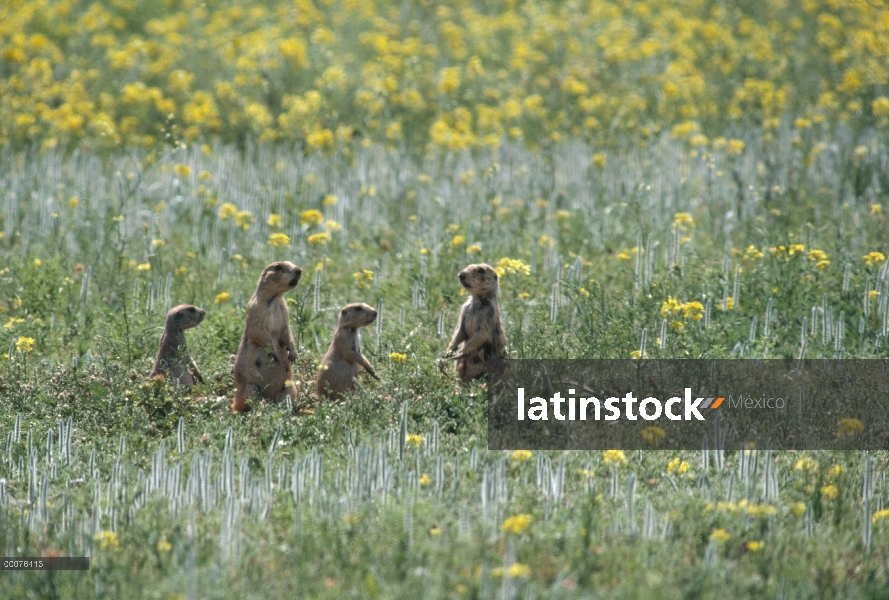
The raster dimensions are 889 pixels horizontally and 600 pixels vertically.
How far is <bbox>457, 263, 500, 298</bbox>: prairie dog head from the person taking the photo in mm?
7676

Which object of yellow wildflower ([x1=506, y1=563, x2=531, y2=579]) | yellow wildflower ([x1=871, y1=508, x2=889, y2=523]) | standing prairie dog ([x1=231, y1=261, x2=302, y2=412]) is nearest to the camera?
yellow wildflower ([x1=506, y1=563, x2=531, y2=579])

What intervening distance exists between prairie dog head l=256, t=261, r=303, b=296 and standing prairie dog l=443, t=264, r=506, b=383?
115cm

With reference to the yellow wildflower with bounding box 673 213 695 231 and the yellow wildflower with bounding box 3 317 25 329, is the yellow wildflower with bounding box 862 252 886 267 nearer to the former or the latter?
the yellow wildflower with bounding box 673 213 695 231

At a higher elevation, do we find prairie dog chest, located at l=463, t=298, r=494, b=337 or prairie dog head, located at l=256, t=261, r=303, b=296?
prairie dog head, located at l=256, t=261, r=303, b=296

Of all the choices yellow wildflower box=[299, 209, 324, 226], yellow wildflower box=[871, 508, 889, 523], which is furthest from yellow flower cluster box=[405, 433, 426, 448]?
yellow wildflower box=[299, 209, 324, 226]

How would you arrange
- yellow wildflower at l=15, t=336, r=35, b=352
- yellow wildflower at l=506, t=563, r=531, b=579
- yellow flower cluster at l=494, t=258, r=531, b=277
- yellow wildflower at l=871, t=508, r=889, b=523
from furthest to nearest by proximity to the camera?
yellow flower cluster at l=494, t=258, r=531, b=277 → yellow wildflower at l=15, t=336, r=35, b=352 → yellow wildflower at l=871, t=508, r=889, b=523 → yellow wildflower at l=506, t=563, r=531, b=579

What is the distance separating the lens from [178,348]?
25.7 ft

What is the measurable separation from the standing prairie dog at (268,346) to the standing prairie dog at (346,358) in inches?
9.5

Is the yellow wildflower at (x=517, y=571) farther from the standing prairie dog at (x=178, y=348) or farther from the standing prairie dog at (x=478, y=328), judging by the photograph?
the standing prairie dog at (x=178, y=348)

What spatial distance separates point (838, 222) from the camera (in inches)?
390

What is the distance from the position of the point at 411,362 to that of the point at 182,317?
166 centimetres

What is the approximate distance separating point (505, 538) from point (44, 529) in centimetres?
243

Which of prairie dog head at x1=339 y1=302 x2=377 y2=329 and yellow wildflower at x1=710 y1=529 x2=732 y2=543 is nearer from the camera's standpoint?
yellow wildflower at x1=710 y1=529 x2=732 y2=543

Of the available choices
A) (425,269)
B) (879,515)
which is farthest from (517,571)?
(425,269)
